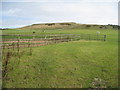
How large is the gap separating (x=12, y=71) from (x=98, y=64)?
559 centimetres

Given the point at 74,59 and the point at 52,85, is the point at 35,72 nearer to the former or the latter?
the point at 52,85

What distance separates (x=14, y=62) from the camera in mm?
8102

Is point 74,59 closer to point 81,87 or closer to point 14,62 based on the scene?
point 81,87

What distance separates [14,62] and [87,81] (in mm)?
4878

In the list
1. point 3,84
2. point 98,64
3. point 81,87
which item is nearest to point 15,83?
point 3,84

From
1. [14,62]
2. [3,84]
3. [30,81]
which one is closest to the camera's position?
[3,84]

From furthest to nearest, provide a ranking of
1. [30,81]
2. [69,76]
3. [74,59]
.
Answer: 1. [74,59]
2. [69,76]
3. [30,81]

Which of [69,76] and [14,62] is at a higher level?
[14,62]

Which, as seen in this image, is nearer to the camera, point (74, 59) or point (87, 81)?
point (87, 81)

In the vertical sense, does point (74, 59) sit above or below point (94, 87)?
above

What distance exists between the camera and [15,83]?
606 centimetres

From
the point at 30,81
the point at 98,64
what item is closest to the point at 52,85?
the point at 30,81

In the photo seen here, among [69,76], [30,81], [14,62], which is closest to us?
[30,81]

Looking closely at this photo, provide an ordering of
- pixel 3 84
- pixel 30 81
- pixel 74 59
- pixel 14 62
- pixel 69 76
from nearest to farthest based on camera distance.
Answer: pixel 3 84, pixel 30 81, pixel 69 76, pixel 14 62, pixel 74 59
